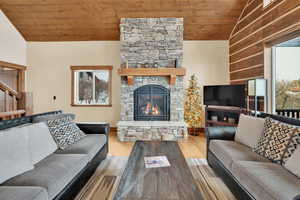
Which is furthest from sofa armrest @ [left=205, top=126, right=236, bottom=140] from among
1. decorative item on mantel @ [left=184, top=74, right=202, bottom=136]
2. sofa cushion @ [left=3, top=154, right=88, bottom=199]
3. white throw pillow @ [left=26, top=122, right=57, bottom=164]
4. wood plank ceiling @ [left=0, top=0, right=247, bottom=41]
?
wood plank ceiling @ [left=0, top=0, right=247, bottom=41]

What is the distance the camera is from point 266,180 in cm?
154

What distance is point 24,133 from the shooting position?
1883 millimetres

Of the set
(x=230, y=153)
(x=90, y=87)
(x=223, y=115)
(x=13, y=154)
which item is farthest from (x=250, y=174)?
(x=90, y=87)

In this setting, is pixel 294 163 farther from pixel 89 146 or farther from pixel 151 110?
pixel 151 110

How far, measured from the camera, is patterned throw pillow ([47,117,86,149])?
96.5 inches

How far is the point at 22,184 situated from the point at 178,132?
11.4 ft

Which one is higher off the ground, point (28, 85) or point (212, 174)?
point (28, 85)

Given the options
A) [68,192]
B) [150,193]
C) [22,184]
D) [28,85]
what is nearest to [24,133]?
[22,184]

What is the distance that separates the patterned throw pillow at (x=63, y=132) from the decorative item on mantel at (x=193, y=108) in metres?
3.14

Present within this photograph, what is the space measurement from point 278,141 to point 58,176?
7.51 ft

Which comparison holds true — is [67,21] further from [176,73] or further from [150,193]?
[150,193]

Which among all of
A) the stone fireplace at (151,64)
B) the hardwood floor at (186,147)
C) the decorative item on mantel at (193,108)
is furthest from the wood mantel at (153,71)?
the hardwood floor at (186,147)

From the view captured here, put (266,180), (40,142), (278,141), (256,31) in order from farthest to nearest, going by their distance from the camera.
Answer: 1. (256,31)
2. (40,142)
3. (278,141)
4. (266,180)

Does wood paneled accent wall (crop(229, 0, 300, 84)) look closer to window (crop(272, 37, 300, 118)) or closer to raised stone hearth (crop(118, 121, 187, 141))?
window (crop(272, 37, 300, 118))
